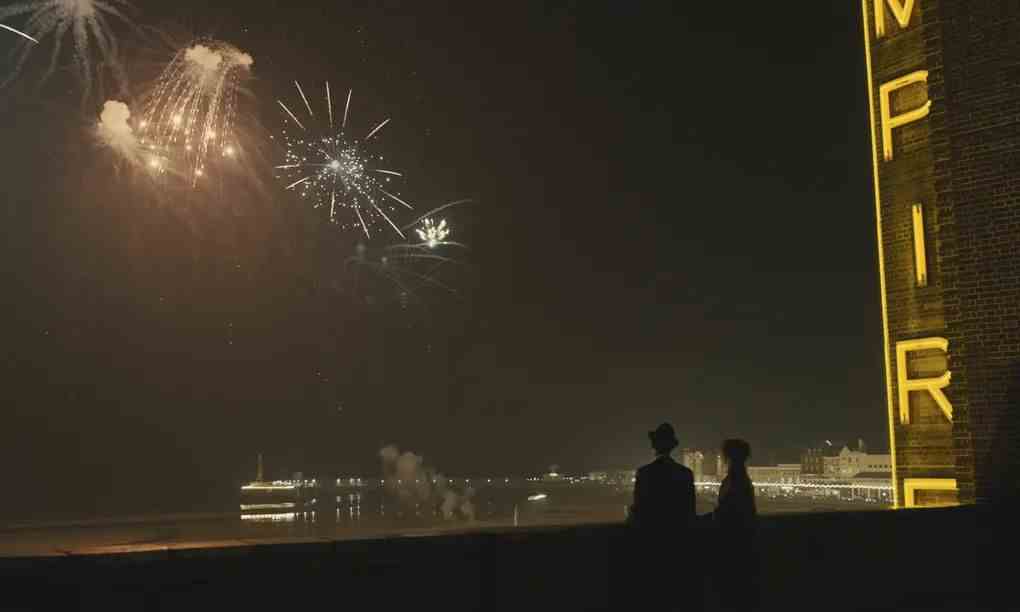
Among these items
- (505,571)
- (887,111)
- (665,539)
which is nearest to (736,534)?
(665,539)

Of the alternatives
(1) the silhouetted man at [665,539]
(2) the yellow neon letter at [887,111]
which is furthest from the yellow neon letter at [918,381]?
(1) the silhouetted man at [665,539]

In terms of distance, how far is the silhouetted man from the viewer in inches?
269

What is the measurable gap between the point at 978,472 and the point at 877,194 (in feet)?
24.5

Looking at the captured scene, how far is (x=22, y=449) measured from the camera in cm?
18612

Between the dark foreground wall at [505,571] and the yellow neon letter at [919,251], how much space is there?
7118mm

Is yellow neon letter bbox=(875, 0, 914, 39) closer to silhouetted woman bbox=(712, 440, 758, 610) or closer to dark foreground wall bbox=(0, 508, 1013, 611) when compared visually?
dark foreground wall bbox=(0, 508, 1013, 611)

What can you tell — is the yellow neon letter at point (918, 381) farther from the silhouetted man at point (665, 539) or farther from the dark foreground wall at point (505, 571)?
the silhouetted man at point (665, 539)

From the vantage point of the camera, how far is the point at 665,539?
688cm

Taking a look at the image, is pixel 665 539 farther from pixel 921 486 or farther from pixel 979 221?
pixel 921 486

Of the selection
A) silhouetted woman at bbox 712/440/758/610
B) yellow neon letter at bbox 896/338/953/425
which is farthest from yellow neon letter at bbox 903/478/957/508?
silhouetted woman at bbox 712/440/758/610

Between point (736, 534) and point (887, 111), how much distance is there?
13.3 meters

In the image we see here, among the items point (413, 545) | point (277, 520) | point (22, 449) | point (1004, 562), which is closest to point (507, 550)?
point (413, 545)

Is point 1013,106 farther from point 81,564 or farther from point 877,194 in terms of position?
point 81,564

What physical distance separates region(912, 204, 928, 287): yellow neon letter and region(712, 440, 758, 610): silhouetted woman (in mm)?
11377
